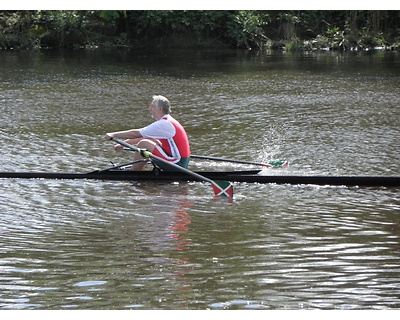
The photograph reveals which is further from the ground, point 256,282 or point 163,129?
point 163,129

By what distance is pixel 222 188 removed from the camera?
32.0 feet

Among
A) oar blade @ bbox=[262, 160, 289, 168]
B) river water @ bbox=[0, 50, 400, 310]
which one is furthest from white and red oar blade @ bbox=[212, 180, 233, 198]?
oar blade @ bbox=[262, 160, 289, 168]

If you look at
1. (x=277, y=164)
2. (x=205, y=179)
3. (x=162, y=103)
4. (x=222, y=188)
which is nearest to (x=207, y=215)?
(x=222, y=188)

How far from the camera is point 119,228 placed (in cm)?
843

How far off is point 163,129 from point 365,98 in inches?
407

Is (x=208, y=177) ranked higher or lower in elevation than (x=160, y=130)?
lower

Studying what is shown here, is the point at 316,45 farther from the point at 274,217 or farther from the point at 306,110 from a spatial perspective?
the point at 274,217

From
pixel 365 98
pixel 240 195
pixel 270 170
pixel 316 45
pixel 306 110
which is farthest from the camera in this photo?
pixel 316 45

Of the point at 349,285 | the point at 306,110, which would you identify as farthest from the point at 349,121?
the point at 349,285

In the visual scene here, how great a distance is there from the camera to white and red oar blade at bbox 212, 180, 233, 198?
9.71 metres

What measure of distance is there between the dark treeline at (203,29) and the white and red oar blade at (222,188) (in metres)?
24.5

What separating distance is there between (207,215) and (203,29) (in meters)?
27.6

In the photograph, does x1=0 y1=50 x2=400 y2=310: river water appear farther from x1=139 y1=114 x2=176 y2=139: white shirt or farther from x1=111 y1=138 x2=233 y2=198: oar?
x1=139 y1=114 x2=176 y2=139: white shirt

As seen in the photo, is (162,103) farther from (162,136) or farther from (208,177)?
(208,177)
